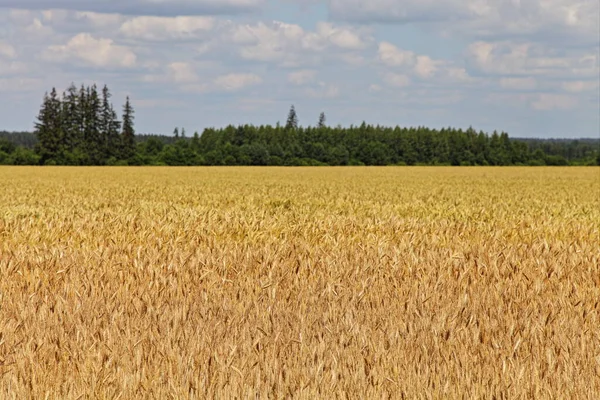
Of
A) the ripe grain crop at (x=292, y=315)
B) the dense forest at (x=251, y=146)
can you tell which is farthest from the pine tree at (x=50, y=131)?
the ripe grain crop at (x=292, y=315)

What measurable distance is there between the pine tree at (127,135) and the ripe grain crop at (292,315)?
97.8 meters

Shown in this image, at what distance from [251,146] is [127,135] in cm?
1776

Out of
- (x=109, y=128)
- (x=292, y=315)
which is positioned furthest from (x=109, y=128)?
(x=292, y=315)

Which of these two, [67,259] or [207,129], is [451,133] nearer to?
[207,129]

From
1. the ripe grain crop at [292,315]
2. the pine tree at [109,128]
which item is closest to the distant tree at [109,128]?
the pine tree at [109,128]

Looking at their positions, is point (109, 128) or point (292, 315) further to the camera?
point (109, 128)

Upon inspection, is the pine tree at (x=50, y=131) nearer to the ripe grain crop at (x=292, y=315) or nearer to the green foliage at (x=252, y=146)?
the green foliage at (x=252, y=146)

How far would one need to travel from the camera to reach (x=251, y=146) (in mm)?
111438

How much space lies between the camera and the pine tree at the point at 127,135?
10625 cm

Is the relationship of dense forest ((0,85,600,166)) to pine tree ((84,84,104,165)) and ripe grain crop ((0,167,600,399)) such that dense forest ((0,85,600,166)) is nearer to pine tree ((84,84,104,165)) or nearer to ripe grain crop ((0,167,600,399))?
pine tree ((84,84,104,165))

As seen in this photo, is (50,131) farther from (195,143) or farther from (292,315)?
(292,315)

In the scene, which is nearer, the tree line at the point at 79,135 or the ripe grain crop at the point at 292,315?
the ripe grain crop at the point at 292,315

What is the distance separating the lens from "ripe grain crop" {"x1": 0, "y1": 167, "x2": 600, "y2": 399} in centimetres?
434

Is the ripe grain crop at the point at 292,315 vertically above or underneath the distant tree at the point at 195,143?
underneath
